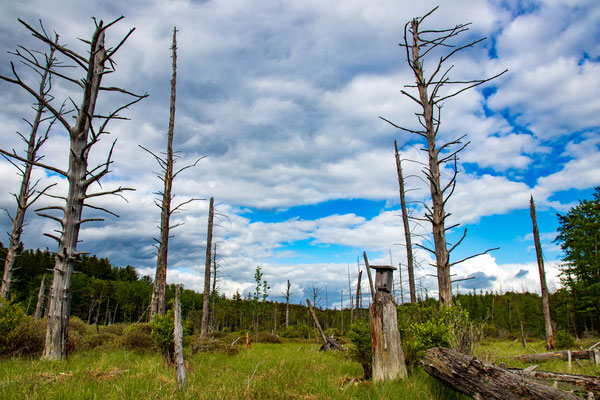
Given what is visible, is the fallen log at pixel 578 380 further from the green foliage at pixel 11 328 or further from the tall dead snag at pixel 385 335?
the green foliage at pixel 11 328

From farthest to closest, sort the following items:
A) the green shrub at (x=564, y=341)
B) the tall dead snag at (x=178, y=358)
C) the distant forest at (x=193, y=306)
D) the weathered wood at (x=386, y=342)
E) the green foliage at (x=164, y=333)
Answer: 1. the distant forest at (x=193, y=306)
2. the green shrub at (x=564, y=341)
3. the green foliage at (x=164, y=333)
4. the weathered wood at (x=386, y=342)
5. the tall dead snag at (x=178, y=358)

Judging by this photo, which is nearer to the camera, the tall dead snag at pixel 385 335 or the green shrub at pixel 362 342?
the tall dead snag at pixel 385 335

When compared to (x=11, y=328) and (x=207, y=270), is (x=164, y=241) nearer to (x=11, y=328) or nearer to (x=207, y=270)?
(x=11, y=328)

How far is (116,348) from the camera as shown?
37.0ft

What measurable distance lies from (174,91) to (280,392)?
14.8m

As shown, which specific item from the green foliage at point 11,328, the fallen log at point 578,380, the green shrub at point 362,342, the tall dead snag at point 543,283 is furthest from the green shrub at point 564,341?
the green foliage at point 11,328

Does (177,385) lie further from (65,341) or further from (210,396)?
(65,341)

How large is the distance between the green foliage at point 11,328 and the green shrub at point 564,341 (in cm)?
2752

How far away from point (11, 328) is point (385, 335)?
31.1ft

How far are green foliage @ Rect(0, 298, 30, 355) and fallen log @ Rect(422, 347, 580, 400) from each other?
1004 cm

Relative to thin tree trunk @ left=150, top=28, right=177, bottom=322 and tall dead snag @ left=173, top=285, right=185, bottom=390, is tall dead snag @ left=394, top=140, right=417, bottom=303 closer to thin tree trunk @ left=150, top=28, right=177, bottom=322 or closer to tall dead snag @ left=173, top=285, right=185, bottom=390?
thin tree trunk @ left=150, top=28, right=177, bottom=322

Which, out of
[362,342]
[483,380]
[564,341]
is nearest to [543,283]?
[564,341]

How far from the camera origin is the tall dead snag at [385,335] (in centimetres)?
659

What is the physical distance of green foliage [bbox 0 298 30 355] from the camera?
806cm
